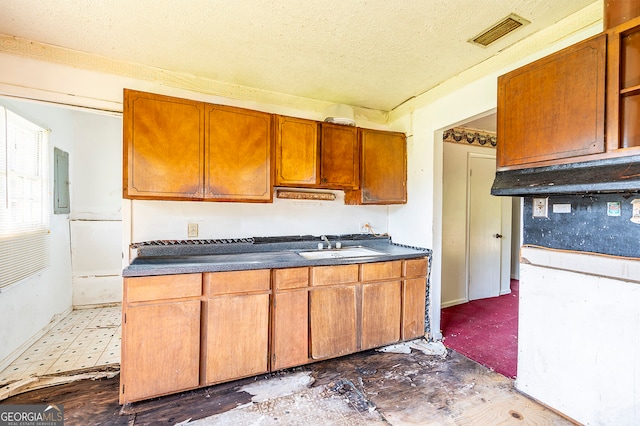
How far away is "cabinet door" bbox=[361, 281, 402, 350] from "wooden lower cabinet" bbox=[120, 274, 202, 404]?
52.1 inches

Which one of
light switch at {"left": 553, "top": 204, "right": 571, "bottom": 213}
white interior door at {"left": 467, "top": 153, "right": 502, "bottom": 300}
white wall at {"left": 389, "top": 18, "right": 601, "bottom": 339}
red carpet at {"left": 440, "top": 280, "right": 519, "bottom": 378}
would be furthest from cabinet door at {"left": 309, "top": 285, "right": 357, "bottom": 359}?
white interior door at {"left": 467, "top": 153, "right": 502, "bottom": 300}

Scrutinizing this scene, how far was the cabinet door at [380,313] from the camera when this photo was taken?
2.44 metres

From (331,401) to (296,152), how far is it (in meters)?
1.92

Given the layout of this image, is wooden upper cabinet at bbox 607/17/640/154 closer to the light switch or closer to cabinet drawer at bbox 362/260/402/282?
the light switch

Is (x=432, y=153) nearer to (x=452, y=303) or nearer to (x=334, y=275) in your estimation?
(x=334, y=275)

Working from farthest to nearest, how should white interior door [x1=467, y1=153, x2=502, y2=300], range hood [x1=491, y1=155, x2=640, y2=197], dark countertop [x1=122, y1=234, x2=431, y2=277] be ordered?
white interior door [x1=467, y1=153, x2=502, y2=300] → dark countertop [x1=122, y1=234, x2=431, y2=277] → range hood [x1=491, y1=155, x2=640, y2=197]

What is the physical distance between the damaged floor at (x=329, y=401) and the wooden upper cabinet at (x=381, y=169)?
155 centimetres

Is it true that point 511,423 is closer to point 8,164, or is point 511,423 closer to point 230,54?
point 230,54

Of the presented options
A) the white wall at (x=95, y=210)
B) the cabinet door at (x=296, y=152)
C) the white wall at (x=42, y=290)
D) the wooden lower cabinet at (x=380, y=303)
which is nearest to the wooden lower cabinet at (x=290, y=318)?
the wooden lower cabinet at (x=380, y=303)

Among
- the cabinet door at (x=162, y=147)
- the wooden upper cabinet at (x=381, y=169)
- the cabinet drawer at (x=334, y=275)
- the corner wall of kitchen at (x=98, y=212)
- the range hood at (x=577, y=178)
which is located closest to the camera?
the range hood at (x=577, y=178)

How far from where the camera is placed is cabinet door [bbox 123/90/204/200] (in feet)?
6.69

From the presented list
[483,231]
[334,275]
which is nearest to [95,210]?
[334,275]

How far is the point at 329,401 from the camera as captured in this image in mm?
1859

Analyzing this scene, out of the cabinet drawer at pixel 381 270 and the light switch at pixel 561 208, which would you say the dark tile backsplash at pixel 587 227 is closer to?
the light switch at pixel 561 208
